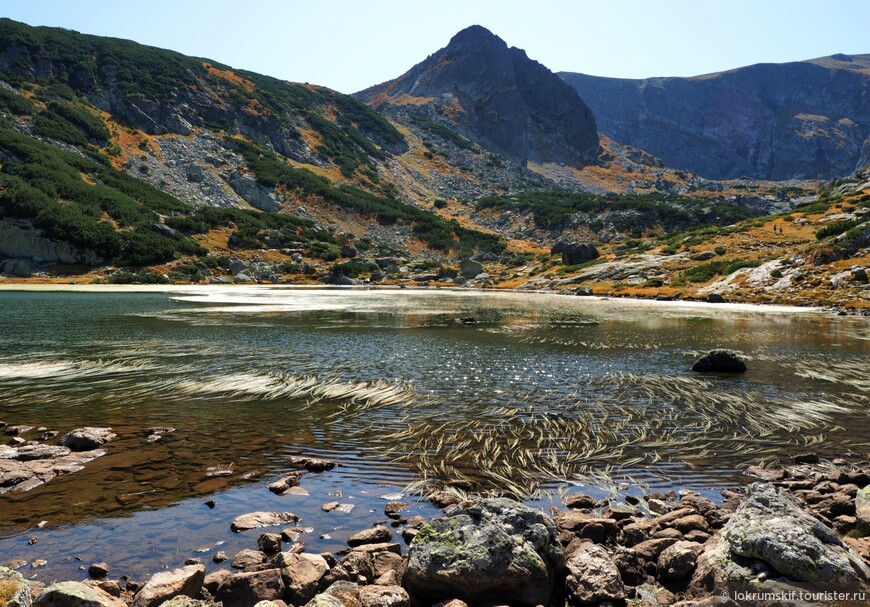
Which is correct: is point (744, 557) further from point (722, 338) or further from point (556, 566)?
point (722, 338)

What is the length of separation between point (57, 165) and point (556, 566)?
122 meters

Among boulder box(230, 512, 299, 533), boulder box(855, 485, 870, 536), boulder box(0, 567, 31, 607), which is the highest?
boulder box(0, 567, 31, 607)

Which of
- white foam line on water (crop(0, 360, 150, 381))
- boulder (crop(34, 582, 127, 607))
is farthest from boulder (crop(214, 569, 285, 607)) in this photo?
white foam line on water (crop(0, 360, 150, 381))

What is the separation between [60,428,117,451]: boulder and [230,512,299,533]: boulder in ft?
17.7

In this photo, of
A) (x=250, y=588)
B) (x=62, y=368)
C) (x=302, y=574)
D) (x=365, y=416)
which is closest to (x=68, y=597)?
(x=250, y=588)

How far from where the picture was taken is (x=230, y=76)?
18225 centimetres

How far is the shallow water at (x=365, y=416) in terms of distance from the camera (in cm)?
852

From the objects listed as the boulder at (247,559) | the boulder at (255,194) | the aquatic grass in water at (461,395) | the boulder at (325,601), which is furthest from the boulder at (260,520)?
the boulder at (255,194)

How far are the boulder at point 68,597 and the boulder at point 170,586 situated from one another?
38 cm

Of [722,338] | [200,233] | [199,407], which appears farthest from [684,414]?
[200,233]

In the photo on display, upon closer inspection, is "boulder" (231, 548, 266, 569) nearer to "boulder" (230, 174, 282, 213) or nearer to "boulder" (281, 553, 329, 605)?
"boulder" (281, 553, 329, 605)

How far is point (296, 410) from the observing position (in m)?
15.2

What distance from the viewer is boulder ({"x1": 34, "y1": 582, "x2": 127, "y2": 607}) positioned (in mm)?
5000

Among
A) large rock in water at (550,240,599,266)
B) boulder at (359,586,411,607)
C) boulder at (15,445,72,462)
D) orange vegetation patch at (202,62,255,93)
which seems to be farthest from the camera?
orange vegetation patch at (202,62,255,93)
